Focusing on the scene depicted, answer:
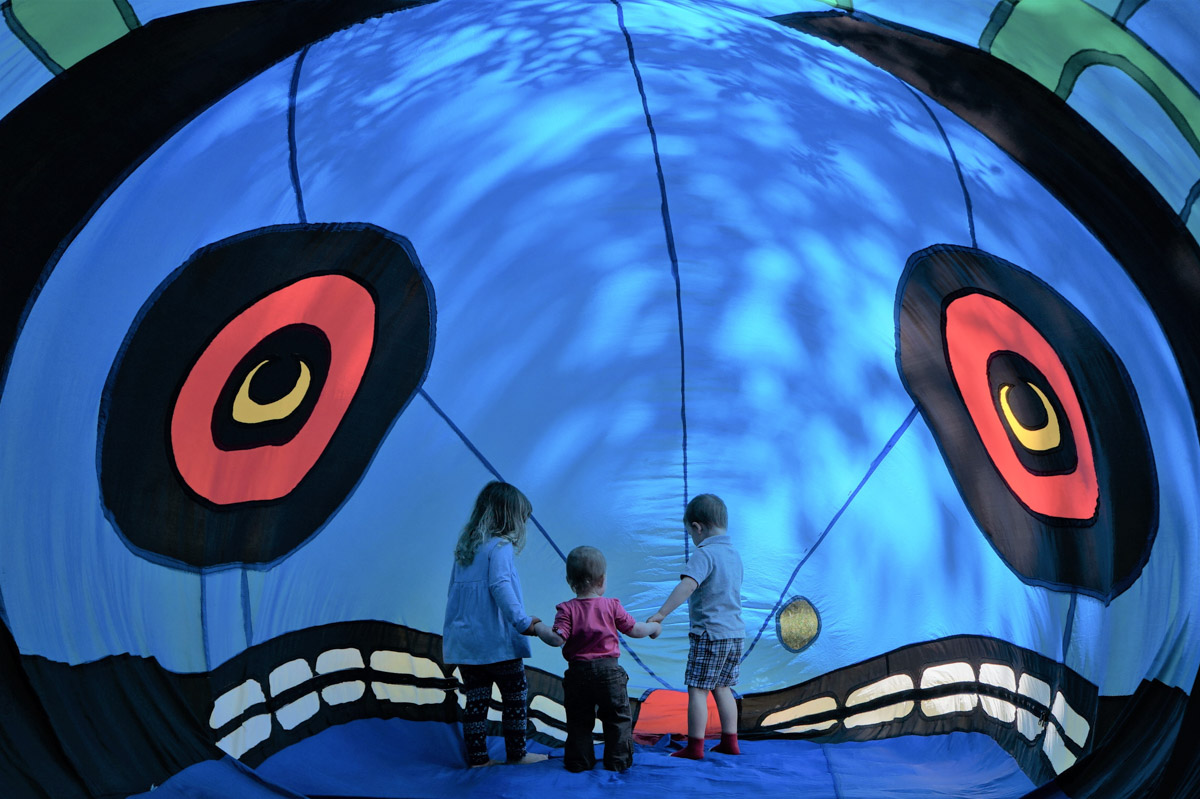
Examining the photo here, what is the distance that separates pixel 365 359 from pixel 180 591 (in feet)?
4.44

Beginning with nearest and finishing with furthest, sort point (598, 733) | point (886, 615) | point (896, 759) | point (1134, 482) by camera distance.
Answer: point (1134, 482)
point (896, 759)
point (598, 733)
point (886, 615)

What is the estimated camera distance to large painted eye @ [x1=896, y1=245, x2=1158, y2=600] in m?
3.86

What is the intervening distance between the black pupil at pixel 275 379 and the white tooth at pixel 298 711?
3.69 feet

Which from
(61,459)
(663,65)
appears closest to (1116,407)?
(663,65)

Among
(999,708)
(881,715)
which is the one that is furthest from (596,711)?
(999,708)

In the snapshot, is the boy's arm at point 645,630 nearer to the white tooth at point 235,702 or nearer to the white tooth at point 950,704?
the white tooth at point 235,702

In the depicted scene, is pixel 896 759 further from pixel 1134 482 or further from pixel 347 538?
pixel 347 538

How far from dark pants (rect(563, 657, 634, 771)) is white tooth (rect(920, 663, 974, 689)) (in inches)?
62.0

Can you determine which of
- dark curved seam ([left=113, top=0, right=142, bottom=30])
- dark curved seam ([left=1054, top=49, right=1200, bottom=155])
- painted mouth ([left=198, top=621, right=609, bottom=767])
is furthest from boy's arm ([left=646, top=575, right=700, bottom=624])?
dark curved seam ([left=113, top=0, right=142, bottom=30])

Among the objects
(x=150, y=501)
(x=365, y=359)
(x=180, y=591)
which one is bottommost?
(x=180, y=591)

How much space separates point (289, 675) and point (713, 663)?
1.58m

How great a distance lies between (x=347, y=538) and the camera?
4.94 m

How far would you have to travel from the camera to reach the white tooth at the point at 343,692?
4.50 m

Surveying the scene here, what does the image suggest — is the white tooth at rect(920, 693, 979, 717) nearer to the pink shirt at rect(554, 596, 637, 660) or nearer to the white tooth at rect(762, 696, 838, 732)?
the white tooth at rect(762, 696, 838, 732)
